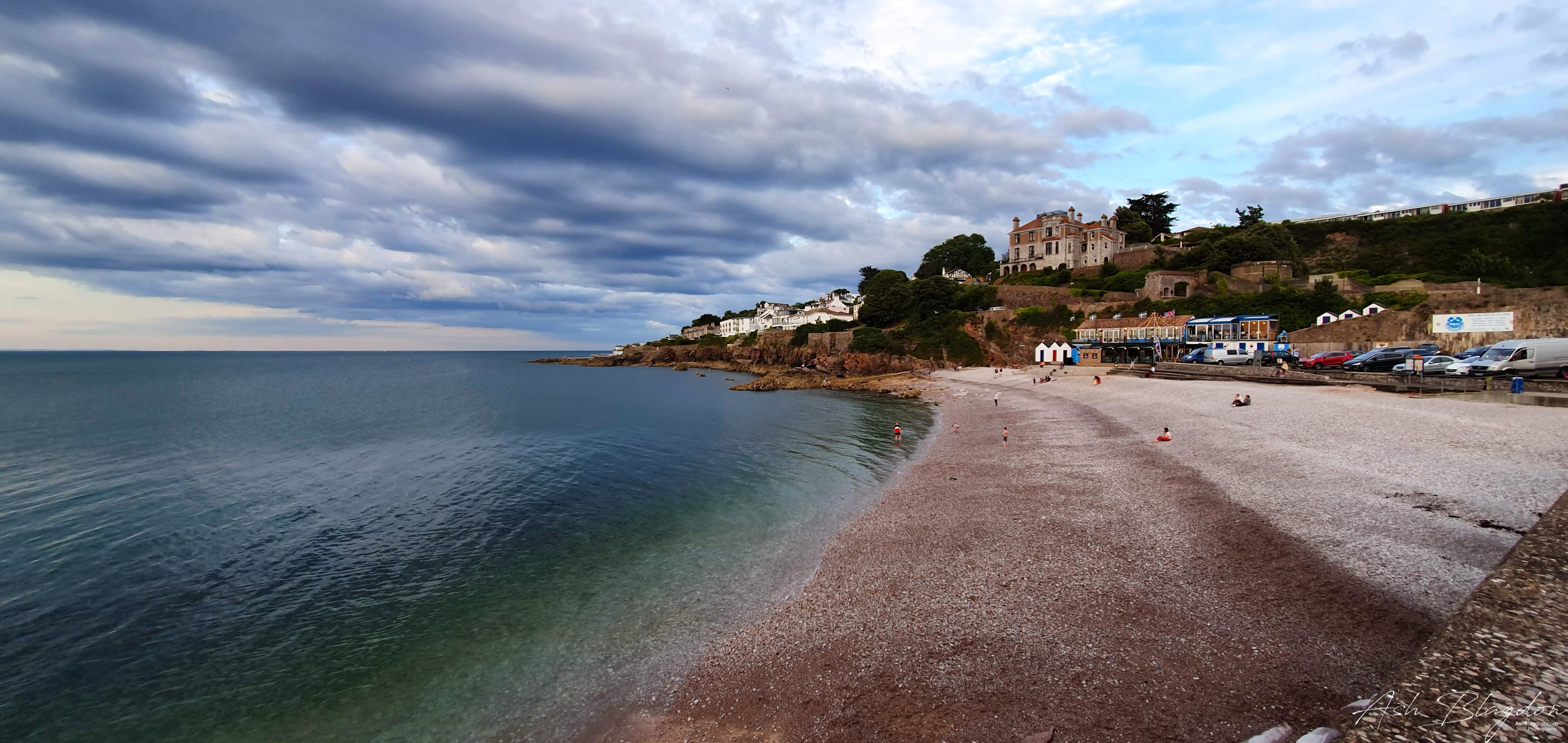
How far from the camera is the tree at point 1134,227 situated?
8725 cm

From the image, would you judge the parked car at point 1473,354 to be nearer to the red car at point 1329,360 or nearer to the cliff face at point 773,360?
the red car at point 1329,360

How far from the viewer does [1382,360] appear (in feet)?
106

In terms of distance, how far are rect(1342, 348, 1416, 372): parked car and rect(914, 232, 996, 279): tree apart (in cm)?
7225

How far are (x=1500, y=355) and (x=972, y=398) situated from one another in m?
25.4

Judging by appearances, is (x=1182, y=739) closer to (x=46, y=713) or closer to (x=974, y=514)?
(x=974, y=514)

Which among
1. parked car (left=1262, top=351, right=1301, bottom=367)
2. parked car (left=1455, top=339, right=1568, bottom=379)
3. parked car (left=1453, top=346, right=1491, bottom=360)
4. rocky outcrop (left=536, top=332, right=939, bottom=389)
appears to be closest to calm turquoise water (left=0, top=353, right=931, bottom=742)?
parked car (left=1455, top=339, right=1568, bottom=379)

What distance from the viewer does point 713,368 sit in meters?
104

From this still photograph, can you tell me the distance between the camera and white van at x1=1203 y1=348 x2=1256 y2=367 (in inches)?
1714

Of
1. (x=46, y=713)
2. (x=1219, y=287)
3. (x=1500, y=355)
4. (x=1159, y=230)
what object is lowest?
(x=46, y=713)

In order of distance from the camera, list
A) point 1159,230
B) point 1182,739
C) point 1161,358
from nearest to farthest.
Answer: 1. point 1182,739
2. point 1161,358
3. point 1159,230

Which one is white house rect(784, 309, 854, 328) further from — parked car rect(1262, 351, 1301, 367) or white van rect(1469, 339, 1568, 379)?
white van rect(1469, 339, 1568, 379)

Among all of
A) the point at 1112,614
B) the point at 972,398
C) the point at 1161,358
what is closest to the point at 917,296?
the point at 1161,358

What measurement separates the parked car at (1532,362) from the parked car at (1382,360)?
6.60 meters

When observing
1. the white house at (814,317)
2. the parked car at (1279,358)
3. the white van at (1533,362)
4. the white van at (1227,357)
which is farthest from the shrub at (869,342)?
the white van at (1533,362)
